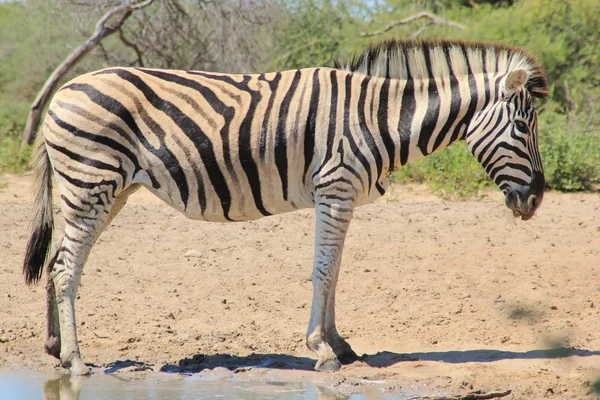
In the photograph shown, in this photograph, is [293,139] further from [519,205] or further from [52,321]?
[52,321]

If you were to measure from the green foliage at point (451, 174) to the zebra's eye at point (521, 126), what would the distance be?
16.2 feet

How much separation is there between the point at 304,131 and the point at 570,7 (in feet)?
41.5

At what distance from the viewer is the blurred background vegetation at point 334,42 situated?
478 inches

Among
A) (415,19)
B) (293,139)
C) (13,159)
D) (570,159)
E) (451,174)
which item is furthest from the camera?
(415,19)

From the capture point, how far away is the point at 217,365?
20.5 feet

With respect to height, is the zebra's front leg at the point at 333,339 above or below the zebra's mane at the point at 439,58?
below

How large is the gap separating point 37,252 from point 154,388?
4.74 feet

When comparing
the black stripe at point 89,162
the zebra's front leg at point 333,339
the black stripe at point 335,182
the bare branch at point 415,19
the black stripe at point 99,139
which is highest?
the bare branch at point 415,19

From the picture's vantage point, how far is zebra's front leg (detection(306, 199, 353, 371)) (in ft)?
19.6

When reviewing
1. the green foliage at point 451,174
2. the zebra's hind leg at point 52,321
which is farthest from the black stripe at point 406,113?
the green foliage at point 451,174

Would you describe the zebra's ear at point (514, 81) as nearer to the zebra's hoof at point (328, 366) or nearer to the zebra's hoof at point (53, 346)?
the zebra's hoof at point (328, 366)

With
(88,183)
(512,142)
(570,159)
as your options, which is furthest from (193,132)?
(570,159)

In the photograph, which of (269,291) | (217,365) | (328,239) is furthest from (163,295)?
(328,239)

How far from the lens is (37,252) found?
251 inches
